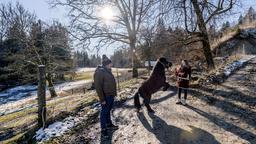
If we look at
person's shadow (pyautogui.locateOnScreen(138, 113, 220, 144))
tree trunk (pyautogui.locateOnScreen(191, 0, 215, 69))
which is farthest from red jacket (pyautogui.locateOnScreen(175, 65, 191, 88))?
tree trunk (pyautogui.locateOnScreen(191, 0, 215, 69))

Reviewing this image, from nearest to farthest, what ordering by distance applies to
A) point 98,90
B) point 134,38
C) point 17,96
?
point 98,90, point 134,38, point 17,96

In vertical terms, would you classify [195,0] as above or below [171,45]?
above

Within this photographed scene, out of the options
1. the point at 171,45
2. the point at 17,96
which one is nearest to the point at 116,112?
the point at 171,45

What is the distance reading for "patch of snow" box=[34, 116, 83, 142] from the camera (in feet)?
28.3

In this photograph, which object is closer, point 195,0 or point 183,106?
point 183,106

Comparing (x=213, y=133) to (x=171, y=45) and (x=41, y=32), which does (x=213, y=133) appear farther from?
(x=41, y=32)

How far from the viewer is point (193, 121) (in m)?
8.30

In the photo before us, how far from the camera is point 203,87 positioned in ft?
41.2

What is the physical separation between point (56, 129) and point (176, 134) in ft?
12.9

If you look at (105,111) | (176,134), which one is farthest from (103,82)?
(176,134)

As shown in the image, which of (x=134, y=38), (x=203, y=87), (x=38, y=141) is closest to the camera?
(x=38, y=141)

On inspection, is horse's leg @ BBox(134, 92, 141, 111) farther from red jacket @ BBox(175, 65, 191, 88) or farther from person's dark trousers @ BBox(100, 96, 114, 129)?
red jacket @ BBox(175, 65, 191, 88)

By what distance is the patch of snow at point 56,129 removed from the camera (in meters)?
8.63

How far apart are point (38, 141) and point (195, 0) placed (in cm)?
1061
